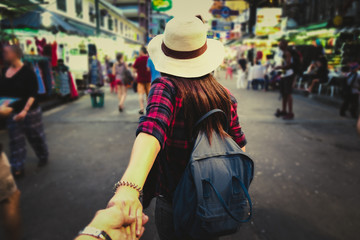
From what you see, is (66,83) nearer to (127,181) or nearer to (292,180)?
(292,180)

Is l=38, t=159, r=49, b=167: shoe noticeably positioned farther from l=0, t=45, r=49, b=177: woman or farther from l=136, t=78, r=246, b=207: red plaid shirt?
l=136, t=78, r=246, b=207: red plaid shirt

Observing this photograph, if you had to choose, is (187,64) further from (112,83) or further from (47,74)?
(112,83)

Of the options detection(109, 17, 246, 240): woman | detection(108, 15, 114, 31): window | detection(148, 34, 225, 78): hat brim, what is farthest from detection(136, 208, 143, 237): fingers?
detection(108, 15, 114, 31): window

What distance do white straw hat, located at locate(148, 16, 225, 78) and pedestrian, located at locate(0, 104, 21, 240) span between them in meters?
1.75

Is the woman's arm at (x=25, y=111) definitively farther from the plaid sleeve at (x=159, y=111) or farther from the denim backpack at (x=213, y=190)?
the denim backpack at (x=213, y=190)

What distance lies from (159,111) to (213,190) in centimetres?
42

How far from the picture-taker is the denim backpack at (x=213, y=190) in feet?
3.43

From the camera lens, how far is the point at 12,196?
217 centimetres

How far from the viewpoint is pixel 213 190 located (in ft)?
3.43

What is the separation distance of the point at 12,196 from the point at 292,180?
3.67 meters

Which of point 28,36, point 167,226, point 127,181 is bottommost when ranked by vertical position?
point 167,226

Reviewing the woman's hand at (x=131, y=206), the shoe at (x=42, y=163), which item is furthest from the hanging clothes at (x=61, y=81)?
the woman's hand at (x=131, y=206)

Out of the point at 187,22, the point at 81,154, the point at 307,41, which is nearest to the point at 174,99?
the point at 187,22

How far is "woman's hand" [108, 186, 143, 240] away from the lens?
0.73m
